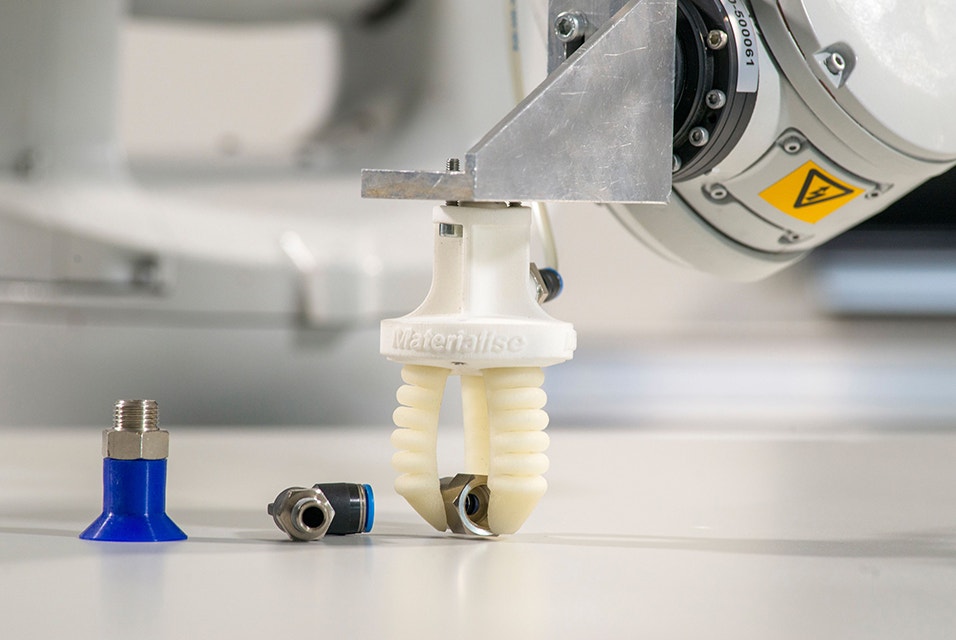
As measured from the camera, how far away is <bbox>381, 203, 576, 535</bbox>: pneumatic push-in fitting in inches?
27.0

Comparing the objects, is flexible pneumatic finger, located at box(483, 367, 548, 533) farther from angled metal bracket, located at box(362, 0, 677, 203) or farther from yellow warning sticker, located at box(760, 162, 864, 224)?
yellow warning sticker, located at box(760, 162, 864, 224)

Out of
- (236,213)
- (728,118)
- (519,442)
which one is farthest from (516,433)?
(236,213)

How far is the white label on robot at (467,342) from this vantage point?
0.68m

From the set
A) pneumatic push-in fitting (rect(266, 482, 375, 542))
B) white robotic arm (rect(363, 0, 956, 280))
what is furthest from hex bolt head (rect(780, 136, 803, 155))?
pneumatic push-in fitting (rect(266, 482, 375, 542))

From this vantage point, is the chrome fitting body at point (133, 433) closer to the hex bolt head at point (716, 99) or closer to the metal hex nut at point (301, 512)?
the metal hex nut at point (301, 512)

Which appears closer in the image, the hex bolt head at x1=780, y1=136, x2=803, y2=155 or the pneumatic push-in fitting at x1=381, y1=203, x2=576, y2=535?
the pneumatic push-in fitting at x1=381, y1=203, x2=576, y2=535

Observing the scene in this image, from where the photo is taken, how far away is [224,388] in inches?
66.0

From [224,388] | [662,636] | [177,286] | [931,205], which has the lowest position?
[662,636]

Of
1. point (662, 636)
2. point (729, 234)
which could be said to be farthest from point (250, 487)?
point (662, 636)

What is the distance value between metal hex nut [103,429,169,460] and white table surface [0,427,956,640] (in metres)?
0.05

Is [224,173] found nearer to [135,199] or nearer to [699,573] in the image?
[135,199]

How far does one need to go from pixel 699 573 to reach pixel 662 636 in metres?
0.15

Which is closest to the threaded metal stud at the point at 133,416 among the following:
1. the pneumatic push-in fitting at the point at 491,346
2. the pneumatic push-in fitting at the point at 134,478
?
the pneumatic push-in fitting at the point at 134,478

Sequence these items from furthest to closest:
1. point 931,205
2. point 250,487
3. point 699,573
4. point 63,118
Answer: point 931,205 → point 63,118 → point 250,487 → point 699,573
